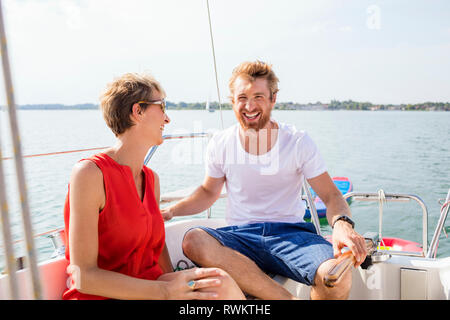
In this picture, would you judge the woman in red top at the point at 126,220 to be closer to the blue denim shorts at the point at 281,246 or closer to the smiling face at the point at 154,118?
the smiling face at the point at 154,118

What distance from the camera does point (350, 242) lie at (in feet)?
4.64

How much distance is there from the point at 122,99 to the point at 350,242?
3.08 feet

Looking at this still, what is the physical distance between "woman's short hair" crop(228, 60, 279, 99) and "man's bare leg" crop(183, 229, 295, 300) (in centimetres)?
82

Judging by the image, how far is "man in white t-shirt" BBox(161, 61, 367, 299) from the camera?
5.03 ft

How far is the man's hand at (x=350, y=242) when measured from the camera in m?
1.39

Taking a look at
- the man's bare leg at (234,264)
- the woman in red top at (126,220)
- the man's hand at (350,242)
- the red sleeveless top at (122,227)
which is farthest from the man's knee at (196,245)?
the man's hand at (350,242)

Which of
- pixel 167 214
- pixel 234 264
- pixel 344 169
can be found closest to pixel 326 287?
pixel 234 264

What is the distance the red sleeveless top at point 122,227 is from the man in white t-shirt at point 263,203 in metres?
0.32

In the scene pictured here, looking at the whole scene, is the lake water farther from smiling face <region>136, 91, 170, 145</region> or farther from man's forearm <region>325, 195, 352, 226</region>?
man's forearm <region>325, 195, 352, 226</region>

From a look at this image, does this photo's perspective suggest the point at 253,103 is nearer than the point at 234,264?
No

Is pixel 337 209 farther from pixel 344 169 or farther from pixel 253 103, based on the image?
pixel 344 169

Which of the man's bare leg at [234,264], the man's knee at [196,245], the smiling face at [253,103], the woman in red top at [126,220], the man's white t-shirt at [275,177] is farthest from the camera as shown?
the smiling face at [253,103]
